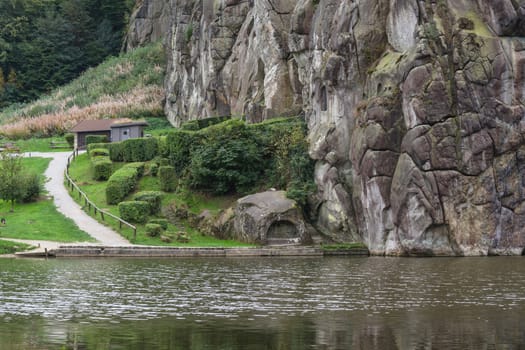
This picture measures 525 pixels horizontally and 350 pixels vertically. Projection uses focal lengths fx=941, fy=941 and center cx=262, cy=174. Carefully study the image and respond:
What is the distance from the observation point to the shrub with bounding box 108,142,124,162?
88.2 meters

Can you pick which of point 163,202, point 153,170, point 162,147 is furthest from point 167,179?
point 162,147

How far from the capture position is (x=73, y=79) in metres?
145

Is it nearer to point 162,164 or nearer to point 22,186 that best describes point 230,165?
point 162,164

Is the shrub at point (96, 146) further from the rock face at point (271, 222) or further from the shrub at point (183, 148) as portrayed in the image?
the rock face at point (271, 222)

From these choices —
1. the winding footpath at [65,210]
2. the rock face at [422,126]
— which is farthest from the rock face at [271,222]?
the winding footpath at [65,210]

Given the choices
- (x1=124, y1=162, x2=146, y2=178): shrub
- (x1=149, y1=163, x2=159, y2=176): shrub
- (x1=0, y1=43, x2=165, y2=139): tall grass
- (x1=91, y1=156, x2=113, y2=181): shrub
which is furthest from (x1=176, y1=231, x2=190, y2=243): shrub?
(x1=0, y1=43, x2=165, y2=139): tall grass

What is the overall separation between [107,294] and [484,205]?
91.9ft

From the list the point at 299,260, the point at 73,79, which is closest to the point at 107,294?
the point at 299,260

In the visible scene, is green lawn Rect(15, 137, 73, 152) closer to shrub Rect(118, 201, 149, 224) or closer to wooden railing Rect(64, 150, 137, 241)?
wooden railing Rect(64, 150, 137, 241)

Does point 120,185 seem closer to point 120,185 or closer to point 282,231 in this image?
point 120,185

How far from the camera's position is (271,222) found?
218 ft

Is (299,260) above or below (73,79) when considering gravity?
below

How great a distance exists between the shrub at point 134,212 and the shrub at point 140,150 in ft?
53.3

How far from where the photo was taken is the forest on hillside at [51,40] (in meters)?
144
